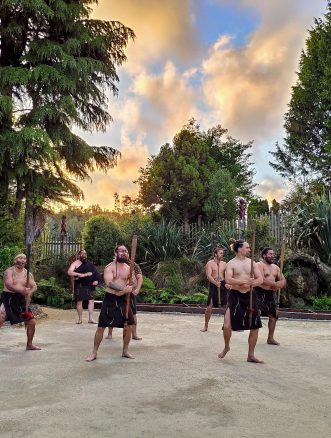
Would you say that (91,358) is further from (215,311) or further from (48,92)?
(48,92)

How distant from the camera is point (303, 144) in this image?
29.0 m

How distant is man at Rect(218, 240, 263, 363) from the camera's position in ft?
21.1

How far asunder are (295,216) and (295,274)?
2.61 m


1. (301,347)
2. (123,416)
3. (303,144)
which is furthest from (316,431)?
(303,144)

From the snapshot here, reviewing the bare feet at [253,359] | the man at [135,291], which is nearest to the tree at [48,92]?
the man at [135,291]

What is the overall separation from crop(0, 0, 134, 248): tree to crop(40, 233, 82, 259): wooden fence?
8.84ft

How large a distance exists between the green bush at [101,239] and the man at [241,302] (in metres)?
11.2

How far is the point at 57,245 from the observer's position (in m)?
20.8

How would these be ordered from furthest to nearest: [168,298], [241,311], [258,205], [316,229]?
[258,205]
[316,229]
[168,298]
[241,311]

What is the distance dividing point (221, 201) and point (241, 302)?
23254 millimetres

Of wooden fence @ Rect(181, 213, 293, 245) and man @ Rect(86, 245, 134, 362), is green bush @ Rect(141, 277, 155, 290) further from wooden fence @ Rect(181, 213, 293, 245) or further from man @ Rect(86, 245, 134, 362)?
man @ Rect(86, 245, 134, 362)

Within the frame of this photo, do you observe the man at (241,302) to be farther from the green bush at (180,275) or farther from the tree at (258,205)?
the tree at (258,205)

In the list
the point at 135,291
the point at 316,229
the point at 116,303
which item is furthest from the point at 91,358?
the point at 316,229

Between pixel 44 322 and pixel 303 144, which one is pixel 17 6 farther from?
pixel 303 144
